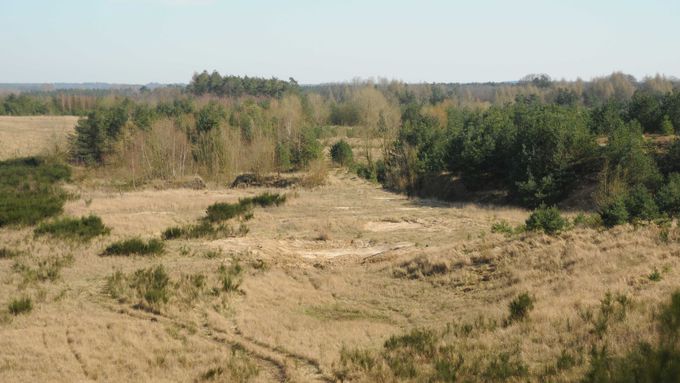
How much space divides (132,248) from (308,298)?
7257 millimetres

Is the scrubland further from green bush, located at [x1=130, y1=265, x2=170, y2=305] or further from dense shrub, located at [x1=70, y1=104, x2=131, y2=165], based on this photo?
dense shrub, located at [x1=70, y1=104, x2=131, y2=165]

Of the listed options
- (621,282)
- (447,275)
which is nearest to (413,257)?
(447,275)

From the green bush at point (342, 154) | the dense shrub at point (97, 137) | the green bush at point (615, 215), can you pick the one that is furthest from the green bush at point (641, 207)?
the dense shrub at point (97, 137)

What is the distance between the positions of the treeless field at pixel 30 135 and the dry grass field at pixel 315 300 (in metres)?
46.5

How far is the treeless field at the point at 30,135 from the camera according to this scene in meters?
64.6

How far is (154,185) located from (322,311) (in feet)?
113

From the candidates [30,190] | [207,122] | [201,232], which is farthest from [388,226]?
[207,122]

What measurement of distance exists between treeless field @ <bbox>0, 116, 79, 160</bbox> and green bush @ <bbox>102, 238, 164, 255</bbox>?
47692 millimetres

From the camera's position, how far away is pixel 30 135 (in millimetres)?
74688

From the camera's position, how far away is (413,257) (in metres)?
18.5

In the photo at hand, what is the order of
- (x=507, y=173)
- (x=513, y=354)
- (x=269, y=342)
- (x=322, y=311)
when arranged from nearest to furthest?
(x=513, y=354) → (x=269, y=342) → (x=322, y=311) → (x=507, y=173)

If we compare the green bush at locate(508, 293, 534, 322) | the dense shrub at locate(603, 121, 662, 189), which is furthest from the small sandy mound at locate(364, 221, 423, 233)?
the green bush at locate(508, 293, 534, 322)

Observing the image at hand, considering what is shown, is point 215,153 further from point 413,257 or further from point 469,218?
point 413,257

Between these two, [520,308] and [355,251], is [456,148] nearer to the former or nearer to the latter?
[355,251]
